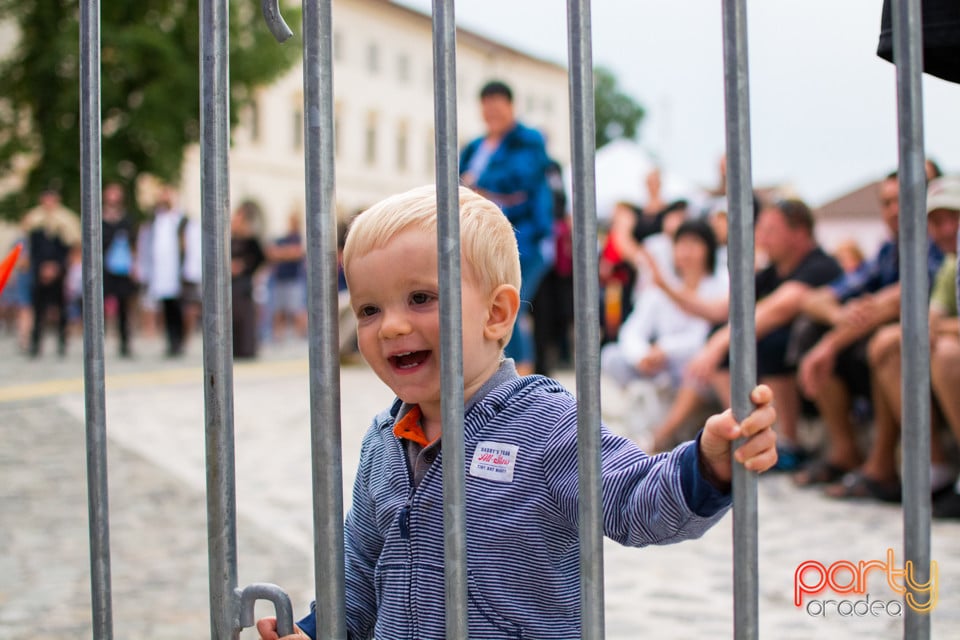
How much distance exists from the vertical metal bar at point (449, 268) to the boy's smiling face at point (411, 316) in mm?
227

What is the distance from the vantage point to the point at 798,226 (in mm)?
5793

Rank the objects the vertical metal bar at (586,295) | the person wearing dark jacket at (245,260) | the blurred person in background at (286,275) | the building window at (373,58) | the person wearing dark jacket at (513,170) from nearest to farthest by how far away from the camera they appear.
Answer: the vertical metal bar at (586,295) < the person wearing dark jacket at (513,170) < the person wearing dark jacket at (245,260) < the blurred person in background at (286,275) < the building window at (373,58)

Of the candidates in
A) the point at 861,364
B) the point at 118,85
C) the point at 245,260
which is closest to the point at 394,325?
the point at 861,364

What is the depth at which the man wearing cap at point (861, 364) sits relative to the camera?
4.88 meters

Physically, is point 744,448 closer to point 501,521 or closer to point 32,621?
point 501,521

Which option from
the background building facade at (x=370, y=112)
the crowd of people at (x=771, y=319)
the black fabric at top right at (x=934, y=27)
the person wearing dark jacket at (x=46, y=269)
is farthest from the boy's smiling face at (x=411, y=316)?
the background building facade at (x=370, y=112)

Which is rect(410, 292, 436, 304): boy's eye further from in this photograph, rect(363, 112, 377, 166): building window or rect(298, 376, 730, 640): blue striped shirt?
rect(363, 112, 377, 166): building window

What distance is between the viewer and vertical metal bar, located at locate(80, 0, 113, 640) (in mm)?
1818

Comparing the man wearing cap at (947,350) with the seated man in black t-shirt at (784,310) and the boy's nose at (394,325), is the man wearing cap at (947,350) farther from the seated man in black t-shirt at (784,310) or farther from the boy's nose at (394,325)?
the boy's nose at (394,325)

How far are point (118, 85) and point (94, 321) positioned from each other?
2762 centimetres

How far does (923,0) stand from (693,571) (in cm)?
225

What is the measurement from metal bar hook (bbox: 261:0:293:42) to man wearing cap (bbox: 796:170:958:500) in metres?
3.38

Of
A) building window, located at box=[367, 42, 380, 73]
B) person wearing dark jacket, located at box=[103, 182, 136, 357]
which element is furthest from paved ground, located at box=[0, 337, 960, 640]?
building window, located at box=[367, 42, 380, 73]

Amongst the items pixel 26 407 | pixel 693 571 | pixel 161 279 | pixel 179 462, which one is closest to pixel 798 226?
pixel 693 571
